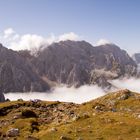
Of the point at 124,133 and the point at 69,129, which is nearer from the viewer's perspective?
the point at 124,133

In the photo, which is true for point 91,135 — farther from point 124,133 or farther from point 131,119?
point 131,119

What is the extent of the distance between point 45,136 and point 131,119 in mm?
15970

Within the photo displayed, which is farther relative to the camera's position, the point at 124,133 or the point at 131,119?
the point at 131,119

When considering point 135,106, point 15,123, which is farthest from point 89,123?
point 135,106

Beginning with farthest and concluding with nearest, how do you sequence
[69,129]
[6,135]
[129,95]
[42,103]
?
1. [42,103]
2. [129,95]
3. [6,135]
4. [69,129]

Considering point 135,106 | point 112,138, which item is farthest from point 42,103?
point 112,138

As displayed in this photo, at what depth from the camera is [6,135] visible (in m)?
60.4

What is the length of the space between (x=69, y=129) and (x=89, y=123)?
16.6 feet

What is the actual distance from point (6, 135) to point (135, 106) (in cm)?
3573

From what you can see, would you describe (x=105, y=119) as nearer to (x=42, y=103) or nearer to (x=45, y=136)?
(x=45, y=136)

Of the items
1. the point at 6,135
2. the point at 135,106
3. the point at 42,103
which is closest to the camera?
the point at 6,135

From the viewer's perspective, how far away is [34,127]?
67.6 metres

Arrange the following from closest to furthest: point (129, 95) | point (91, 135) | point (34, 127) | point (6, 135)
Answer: point (91, 135), point (6, 135), point (34, 127), point (129, 95)

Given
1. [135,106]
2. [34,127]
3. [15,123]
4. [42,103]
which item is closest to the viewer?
[34,127]
